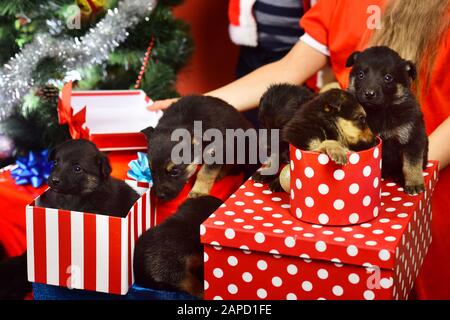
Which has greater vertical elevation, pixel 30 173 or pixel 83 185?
pixel 83 185

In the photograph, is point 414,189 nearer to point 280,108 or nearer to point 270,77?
point 280,108

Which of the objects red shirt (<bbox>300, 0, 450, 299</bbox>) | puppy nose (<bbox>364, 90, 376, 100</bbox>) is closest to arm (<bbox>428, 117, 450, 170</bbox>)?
red shirt (<bbox>300, 0, 450, 299</bbox>)

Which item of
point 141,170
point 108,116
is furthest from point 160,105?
point 141,170

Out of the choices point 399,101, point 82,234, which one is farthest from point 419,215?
point 82,234

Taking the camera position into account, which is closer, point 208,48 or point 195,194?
point 195,194

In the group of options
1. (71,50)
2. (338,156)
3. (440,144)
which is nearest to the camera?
(338,156)

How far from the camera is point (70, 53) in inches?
78.4

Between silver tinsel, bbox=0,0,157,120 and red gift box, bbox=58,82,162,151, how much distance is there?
0.44 ft

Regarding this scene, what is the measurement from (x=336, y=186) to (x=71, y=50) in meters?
1.16

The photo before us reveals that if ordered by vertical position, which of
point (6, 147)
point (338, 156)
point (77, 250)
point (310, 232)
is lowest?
point (6, 147)

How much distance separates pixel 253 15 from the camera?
7.63 ft

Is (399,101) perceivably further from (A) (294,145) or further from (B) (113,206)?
(B) (113,206)

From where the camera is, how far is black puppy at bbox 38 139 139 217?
1.26 meters

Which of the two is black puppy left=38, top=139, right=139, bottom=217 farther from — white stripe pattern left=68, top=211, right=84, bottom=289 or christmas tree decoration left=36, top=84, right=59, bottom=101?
christmas tree decoration left=36, top=84, right=59, bottom=101
